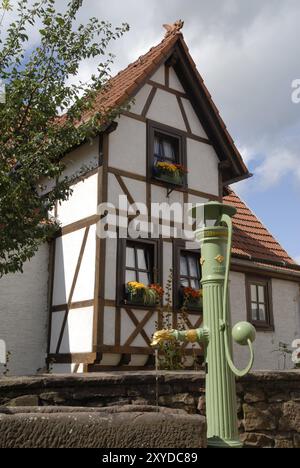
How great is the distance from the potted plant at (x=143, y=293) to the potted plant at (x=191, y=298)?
616 millimetres

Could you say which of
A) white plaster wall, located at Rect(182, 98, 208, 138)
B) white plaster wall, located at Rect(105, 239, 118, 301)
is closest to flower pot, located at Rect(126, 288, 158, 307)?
white plaster wall, located at Rect(105, 239, 118, 301)

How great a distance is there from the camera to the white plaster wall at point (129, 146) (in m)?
8.71

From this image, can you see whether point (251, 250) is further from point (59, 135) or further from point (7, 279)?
point (59, 135)

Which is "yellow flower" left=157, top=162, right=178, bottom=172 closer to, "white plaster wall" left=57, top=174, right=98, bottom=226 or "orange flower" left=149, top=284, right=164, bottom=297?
"white plaster wall" left=57, top=174, right=98, bottom=226

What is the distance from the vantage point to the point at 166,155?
9.83 m

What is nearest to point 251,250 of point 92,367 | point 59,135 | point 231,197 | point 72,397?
point 231,197

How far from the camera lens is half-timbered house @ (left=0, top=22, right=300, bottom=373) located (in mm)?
8047

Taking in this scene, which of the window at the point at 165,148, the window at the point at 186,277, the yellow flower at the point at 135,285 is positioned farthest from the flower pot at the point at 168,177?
the yellow flower at the point at 135,285

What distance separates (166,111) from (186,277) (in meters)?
3.25

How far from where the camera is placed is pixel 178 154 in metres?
9.88

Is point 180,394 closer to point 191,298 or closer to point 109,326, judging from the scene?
point 109,326

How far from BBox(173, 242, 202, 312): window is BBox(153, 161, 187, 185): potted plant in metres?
1.16

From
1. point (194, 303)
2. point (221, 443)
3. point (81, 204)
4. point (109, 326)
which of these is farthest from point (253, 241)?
point (221, 443)
